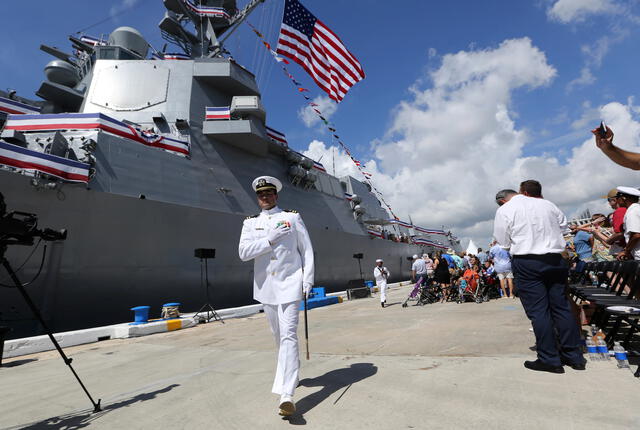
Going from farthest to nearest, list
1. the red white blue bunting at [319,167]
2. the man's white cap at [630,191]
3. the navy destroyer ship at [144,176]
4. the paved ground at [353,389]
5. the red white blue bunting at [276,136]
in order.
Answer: the red white blue bunting at [319,167]
the red white blue bunting at [276,136]
the navy destroyer ship at [144,176]
the man's white cap at [630,191]
the paved ground at [353,389]

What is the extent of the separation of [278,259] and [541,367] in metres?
1.99

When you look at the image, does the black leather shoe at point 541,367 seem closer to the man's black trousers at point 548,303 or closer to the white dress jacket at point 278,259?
the man's black trousers at point 548,303

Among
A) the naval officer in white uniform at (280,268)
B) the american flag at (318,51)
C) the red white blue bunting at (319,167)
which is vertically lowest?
the naval officer in white uniform at (280,268)

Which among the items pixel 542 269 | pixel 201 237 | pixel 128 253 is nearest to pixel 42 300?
pixel 128 253

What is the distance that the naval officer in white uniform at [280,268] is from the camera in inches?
84.4

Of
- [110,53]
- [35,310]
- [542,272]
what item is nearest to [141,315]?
[35,310]

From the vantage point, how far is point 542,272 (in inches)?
98.7

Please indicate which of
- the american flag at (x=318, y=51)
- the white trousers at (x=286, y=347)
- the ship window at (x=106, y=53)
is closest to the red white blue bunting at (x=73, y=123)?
the ship window at (x=106, y=53)

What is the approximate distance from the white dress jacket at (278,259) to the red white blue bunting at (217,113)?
9432 mm

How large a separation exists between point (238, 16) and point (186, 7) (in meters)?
2.38

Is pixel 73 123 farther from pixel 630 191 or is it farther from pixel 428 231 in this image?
pixel 428 231

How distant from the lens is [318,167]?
17.6 meters

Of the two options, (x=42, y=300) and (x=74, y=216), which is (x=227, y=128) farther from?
(x=42, y=300)

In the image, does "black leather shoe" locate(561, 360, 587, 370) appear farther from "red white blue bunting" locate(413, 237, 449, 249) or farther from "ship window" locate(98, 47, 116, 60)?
"red white blue bunting" locate(413, 237, 449, 249)
